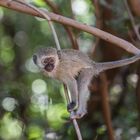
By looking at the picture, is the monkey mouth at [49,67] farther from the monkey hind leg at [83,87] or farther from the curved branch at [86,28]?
the curved branch at [86,28]

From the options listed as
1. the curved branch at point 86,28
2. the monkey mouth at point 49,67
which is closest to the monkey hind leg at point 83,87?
the monkey mouth at point 49,67

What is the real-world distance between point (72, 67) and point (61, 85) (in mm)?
1186

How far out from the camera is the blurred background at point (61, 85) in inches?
156

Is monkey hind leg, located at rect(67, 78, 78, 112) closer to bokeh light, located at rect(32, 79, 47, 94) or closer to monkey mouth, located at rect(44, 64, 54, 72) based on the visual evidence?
monkey mouth, located at rect(44, 64, 54, 72)

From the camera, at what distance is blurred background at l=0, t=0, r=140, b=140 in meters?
3.97

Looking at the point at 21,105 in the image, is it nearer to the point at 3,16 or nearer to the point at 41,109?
the point at 41,109

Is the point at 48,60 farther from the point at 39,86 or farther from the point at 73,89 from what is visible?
the point at 39,86

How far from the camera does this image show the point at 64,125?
4.41 metres

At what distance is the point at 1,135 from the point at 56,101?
2.07 feet

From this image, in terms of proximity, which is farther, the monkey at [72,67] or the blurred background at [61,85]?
the blurred background at [61,85]

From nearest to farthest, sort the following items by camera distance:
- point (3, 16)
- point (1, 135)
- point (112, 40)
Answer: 1. point (112, 40)
2. point (1, 135)
3. point (3, 16)

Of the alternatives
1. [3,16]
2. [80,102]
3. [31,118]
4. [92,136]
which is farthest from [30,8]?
[3,16]

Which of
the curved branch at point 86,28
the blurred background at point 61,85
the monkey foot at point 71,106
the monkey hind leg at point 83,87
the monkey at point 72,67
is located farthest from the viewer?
the blurred background at point 61,85

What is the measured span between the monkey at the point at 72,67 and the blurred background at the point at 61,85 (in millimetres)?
280
